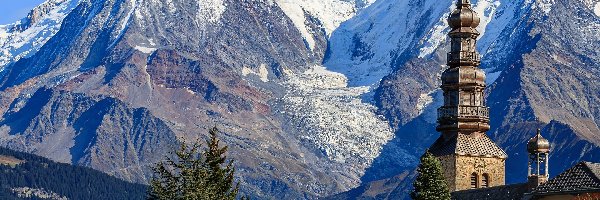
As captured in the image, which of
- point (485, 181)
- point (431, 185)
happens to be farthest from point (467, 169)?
point (431, 185)

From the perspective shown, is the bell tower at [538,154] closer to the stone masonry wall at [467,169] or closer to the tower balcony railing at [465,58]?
the stone masonry wall at [467,169]

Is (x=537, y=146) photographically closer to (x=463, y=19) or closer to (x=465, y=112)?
(x=465, y=112)

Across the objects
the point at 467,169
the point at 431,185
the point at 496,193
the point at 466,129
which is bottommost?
the point at 496,193

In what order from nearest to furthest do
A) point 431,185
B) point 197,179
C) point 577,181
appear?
point 197,179 < point 577,181 < point 431,185

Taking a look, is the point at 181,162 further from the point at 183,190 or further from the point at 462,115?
the point at 462,115

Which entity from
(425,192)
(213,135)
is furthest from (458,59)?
(213,135)

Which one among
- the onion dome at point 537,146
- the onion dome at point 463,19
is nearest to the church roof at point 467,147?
the onion dome at point 463,19

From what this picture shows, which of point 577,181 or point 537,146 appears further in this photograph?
point 537,146
